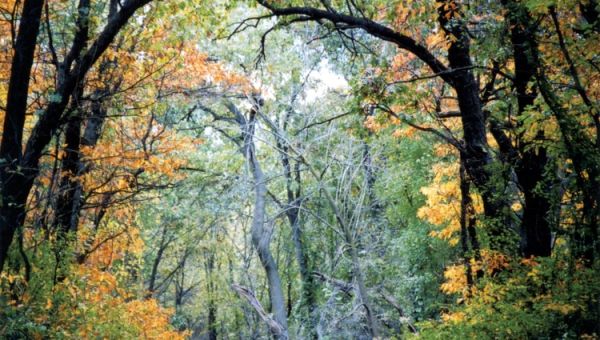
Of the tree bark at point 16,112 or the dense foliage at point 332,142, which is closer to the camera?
the tree bark at point 16,112

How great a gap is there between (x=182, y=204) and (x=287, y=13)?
40.2ft

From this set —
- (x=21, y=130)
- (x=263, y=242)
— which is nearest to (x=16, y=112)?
(x=21, y=130)

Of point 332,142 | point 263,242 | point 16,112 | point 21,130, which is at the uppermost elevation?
point 332,142

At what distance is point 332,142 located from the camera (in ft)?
55.3

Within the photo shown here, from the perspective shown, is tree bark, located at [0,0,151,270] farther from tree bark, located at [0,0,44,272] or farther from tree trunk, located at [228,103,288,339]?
tree trunk, located at [228,103,288,339]

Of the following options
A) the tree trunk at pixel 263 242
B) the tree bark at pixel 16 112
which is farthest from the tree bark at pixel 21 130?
the tree trunk at pixel 263 242

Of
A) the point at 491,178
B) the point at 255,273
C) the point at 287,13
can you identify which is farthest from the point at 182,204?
the point at 491,178

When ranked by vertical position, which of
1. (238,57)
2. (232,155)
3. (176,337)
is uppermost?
(238,57)

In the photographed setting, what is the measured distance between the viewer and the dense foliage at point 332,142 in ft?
17.0

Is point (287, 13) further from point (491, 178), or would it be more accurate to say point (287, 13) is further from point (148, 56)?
point (491, 178)

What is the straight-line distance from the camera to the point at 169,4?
8.39 metres

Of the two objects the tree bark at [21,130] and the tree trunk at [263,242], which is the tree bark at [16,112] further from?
the tree trunk at [263,242]

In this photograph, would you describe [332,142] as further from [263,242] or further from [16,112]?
[16,112]

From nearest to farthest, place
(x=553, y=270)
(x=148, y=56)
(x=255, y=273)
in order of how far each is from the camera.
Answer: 1. (x=553, y=270)
2. (x=148, y=56)
3. (x=255, y=273)
